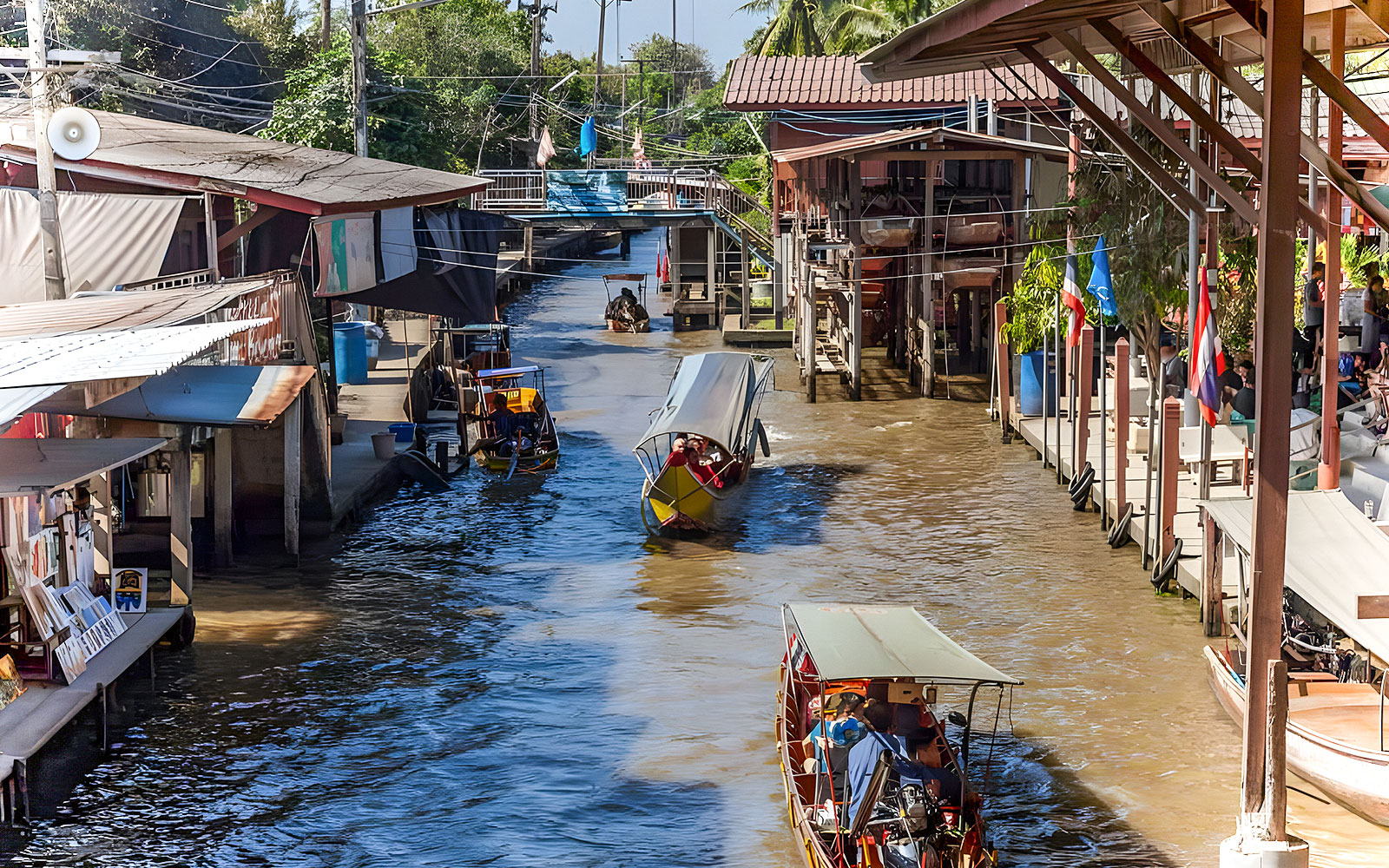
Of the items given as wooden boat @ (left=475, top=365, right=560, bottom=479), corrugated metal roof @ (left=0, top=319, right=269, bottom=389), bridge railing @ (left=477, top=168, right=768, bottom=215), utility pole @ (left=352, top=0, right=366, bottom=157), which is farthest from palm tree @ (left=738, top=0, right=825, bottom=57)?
corrugated metal roof @ (left=0, top=319, right=269, bottom=389)

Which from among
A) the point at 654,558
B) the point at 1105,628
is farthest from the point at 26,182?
the point at 1105,628

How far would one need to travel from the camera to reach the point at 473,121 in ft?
179

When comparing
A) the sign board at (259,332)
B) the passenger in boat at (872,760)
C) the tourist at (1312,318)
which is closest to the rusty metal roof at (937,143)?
the tourist at (1312,318)

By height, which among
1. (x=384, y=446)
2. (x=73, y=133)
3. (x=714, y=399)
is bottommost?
(x=384, y=446)

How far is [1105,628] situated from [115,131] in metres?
17.6

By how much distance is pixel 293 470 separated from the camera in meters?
18.5

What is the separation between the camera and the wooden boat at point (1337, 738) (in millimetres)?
10789

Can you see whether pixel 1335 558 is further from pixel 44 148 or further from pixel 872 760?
pixel 44 148

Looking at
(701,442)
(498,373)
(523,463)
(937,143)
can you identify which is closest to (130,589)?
(701,442)

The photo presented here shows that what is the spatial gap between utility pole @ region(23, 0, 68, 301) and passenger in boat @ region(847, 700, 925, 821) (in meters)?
12.1

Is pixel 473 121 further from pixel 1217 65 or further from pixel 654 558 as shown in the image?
pixel 1217 65

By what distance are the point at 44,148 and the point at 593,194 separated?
2564 centimetres

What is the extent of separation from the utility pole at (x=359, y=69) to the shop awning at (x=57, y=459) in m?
17.7

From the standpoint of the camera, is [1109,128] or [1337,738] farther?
[1109,128]
